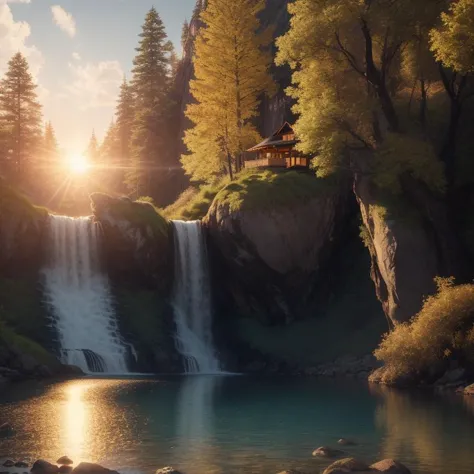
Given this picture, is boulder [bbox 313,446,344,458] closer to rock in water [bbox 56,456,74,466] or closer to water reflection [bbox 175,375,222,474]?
water reflection [bbox 175,375,222,474]

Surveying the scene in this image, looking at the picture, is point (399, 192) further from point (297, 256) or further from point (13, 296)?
point (13, 296)

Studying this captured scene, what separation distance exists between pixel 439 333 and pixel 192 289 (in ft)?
84.0

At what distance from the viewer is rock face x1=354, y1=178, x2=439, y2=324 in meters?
42.4

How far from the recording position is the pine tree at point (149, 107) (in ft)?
293

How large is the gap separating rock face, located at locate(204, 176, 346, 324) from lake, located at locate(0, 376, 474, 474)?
42.5ft

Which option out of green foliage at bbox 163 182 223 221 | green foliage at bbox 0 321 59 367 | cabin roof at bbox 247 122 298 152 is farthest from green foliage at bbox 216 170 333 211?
green foliage at bbox 0 321 59 367

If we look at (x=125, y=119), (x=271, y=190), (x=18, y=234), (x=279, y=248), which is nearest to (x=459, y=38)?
(x=271, y=190)

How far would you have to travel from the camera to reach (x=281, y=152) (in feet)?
213

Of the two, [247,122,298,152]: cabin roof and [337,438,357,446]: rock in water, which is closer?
[337,438,357,446]: rock in water

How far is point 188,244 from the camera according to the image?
59.0m

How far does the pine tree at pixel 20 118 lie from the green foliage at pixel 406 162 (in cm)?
5467

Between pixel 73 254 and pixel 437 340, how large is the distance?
31288 mm

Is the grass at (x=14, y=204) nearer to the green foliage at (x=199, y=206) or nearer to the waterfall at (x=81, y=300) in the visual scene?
the waterfall at (x=81, y=300)

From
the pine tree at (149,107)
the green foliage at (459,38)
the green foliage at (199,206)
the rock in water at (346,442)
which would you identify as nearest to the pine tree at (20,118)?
the pine tree at (149,107)
